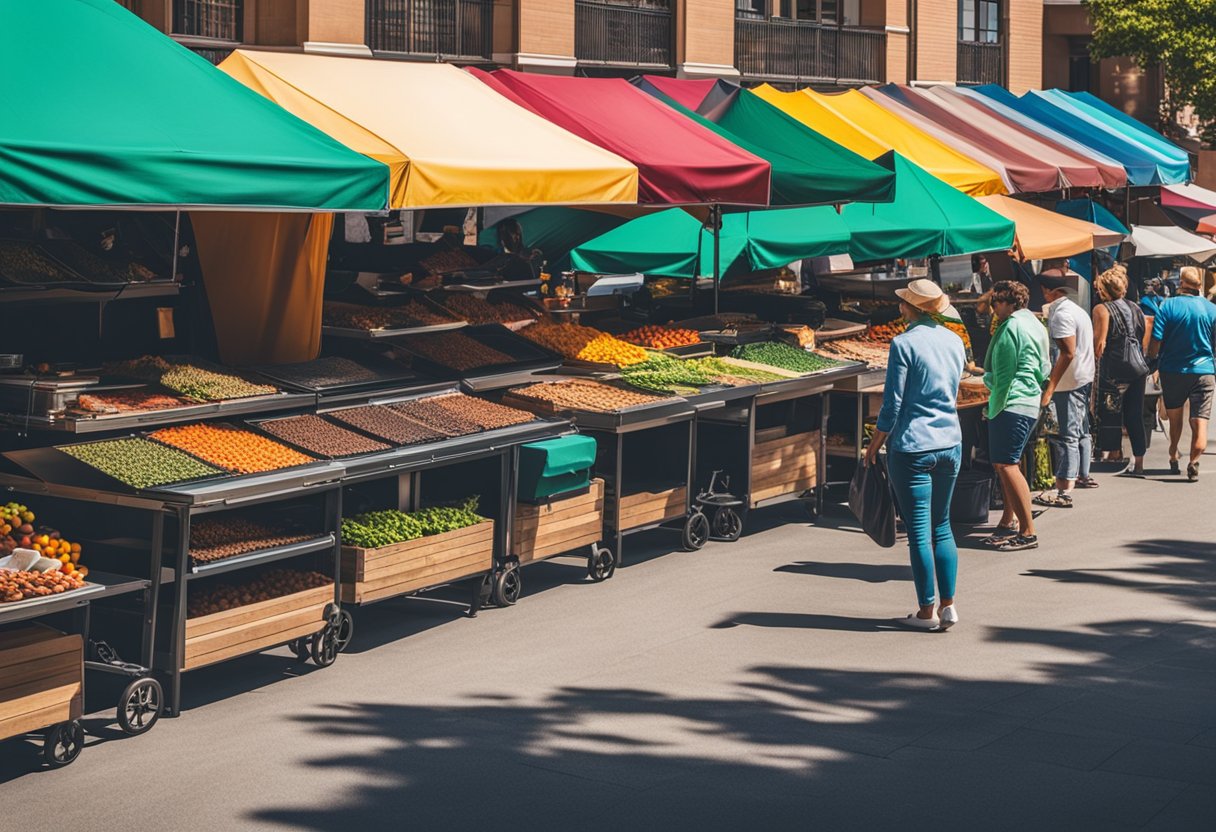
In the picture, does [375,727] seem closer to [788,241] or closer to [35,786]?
[35,786]

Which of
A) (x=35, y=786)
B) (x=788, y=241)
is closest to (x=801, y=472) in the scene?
(x=788, y=241)

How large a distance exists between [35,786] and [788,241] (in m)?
8.57

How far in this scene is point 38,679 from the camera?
7453 millimetres

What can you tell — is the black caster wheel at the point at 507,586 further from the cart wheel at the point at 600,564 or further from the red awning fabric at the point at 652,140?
the red awning fabric at the point at 652,140

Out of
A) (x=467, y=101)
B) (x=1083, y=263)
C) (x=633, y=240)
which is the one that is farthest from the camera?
(x=1083, y=263)

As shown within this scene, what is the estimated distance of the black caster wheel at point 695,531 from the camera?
1235cm

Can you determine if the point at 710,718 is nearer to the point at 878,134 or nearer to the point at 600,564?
the point at 600,564

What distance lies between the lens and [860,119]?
17.5 meters

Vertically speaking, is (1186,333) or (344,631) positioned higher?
(1186,333)

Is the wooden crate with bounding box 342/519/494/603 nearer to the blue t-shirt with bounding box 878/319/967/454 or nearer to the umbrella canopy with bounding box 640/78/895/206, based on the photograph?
the blue t-shirt with bounding box 878/319/967/454

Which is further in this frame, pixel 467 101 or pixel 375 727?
pixel 467 101

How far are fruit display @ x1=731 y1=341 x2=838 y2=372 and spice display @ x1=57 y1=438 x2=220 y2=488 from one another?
19.7 ft

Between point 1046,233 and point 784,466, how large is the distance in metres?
5.28

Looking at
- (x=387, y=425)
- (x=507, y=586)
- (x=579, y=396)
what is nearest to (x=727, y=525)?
(x=579, y=396)
